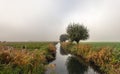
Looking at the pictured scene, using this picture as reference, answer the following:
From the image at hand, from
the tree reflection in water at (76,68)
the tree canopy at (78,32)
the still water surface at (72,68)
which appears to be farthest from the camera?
the tree canopy at (78,32)

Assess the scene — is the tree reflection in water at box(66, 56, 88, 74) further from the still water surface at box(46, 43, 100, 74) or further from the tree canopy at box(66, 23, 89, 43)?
the tree canopy at box(66, 23, 89, 43)

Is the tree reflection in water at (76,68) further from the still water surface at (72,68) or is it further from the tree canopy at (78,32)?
the tree canopy at (78,32)

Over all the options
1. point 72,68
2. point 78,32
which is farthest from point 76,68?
point 78,32

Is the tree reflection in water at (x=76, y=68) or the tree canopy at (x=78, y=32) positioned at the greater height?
the tree canopy at (x=78, y=32)

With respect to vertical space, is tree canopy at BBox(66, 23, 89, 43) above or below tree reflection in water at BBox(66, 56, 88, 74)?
above

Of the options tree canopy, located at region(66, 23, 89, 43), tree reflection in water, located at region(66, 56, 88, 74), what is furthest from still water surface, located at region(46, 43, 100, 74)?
tree canopy, located at region(66, 23, 89, 43)

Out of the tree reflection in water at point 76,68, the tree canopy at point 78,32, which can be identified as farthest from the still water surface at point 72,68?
the tree canopy at point 78,32

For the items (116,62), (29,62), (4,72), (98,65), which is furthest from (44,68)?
(98,65)

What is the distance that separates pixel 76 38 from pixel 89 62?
32.0 m

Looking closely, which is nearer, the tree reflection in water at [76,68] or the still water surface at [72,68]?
the still water surface at [72,68]

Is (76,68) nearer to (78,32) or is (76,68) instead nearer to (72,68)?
(72,68)

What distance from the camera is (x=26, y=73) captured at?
15.2m

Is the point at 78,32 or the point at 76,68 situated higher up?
the point at 78,32

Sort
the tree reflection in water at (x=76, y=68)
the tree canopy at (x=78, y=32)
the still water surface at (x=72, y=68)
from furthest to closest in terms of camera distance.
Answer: the tree canopy at (x=78, y=32) < the tree reflection in water at (x=76, y=68) < the still water surface at (x=72, y=68)
